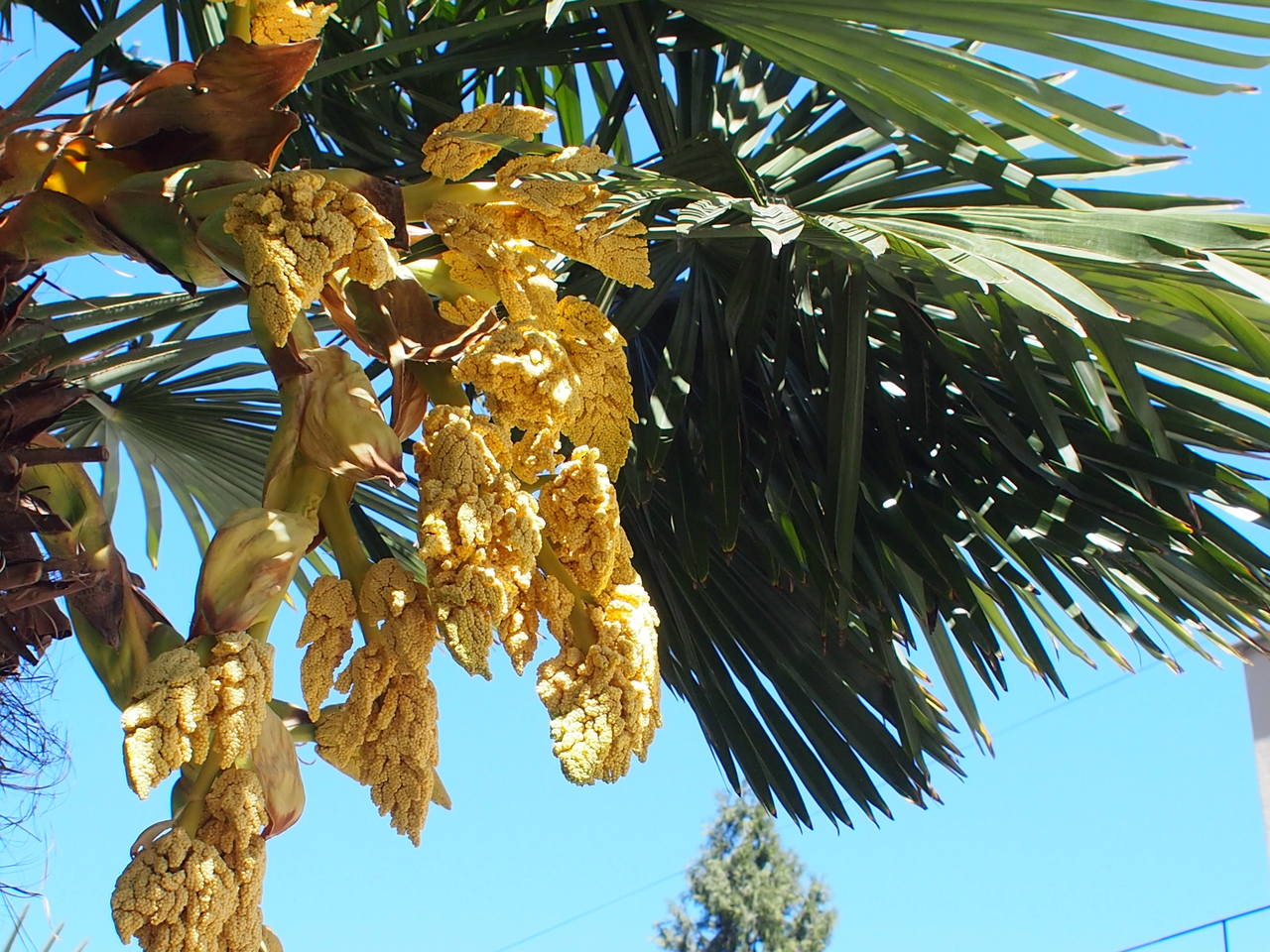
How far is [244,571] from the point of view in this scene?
3.60 feet

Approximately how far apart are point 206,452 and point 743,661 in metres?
1.05

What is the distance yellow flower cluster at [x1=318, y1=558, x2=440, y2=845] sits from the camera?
111 centimetres

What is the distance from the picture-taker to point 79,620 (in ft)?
4.53

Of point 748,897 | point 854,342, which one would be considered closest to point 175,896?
point 854,342

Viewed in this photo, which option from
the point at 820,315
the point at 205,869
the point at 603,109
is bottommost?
the point at 205,869

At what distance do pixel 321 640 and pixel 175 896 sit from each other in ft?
0.73

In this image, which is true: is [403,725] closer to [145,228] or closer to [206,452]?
[145,228]

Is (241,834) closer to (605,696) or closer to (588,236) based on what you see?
(605,696)

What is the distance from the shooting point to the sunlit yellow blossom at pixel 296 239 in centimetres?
114

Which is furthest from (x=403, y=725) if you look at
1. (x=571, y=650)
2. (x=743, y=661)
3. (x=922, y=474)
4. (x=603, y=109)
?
(x=603, y=109)

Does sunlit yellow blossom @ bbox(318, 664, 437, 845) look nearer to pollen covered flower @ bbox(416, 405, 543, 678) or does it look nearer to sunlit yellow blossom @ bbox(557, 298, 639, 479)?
pollen covered flower @ bbox(416, 405, 543, 678)

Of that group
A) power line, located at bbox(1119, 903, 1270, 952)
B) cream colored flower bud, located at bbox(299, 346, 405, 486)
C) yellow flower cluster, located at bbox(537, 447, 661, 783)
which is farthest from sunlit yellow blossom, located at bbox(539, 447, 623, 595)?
power line, located at bbox(1119, 903, 1270, 952)

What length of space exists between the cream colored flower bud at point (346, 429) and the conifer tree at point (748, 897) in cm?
1807

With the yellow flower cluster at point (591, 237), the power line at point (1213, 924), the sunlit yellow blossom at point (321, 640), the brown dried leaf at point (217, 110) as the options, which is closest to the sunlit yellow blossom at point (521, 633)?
the sunlit yellow blossom at point (321, 640)
